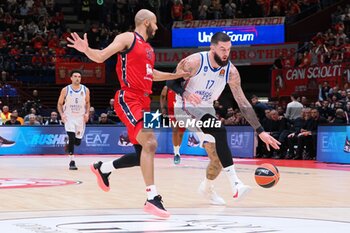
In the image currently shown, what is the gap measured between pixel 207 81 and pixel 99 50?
1.78 metres

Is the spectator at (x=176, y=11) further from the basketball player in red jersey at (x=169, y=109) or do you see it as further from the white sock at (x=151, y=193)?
the white sock at (x=151, y=193)

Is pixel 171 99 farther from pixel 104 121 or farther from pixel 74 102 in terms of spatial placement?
pixel 104 121

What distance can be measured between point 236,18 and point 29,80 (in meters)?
9.03

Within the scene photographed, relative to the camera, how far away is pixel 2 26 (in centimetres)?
3077

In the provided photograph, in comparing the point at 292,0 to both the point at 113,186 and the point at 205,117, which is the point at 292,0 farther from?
the point at 205,117

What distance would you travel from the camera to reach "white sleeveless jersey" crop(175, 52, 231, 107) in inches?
326

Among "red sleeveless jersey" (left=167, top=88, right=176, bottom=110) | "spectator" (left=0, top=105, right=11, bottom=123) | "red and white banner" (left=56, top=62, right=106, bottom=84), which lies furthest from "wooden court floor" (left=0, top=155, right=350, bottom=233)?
"red and white banner" (left=56, top=62, right=106, bottom=84)

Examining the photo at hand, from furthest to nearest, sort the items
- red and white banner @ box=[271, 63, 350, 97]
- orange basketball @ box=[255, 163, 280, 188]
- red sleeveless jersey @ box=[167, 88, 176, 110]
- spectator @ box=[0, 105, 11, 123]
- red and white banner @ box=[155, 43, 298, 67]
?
red and white banner @ box=[155, 43, 298, 67] < red and white banner @ box=[271, 63, 350, 97] < spectator @ box=[0, 105, 11, 123] < red sleeveless jersey @ box=[167, 88, 176, 110] < orange basketball @ box=[255, 163, 280, 188]

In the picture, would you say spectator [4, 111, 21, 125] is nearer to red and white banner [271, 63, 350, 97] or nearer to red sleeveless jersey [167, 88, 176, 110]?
red sleeveless jersey [167, 88, 176, 110]

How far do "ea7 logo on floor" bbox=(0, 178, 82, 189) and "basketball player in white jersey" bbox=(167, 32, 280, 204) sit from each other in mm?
3277

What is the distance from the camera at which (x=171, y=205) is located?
8211 millimetres

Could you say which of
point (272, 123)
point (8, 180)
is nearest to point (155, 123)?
point (8, 180)

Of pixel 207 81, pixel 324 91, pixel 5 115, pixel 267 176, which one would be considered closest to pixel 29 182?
pixel 207 81

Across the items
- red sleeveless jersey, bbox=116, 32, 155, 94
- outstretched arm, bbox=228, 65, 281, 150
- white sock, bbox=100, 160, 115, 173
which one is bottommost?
white sock, bbox=100, 160, 115, 173
